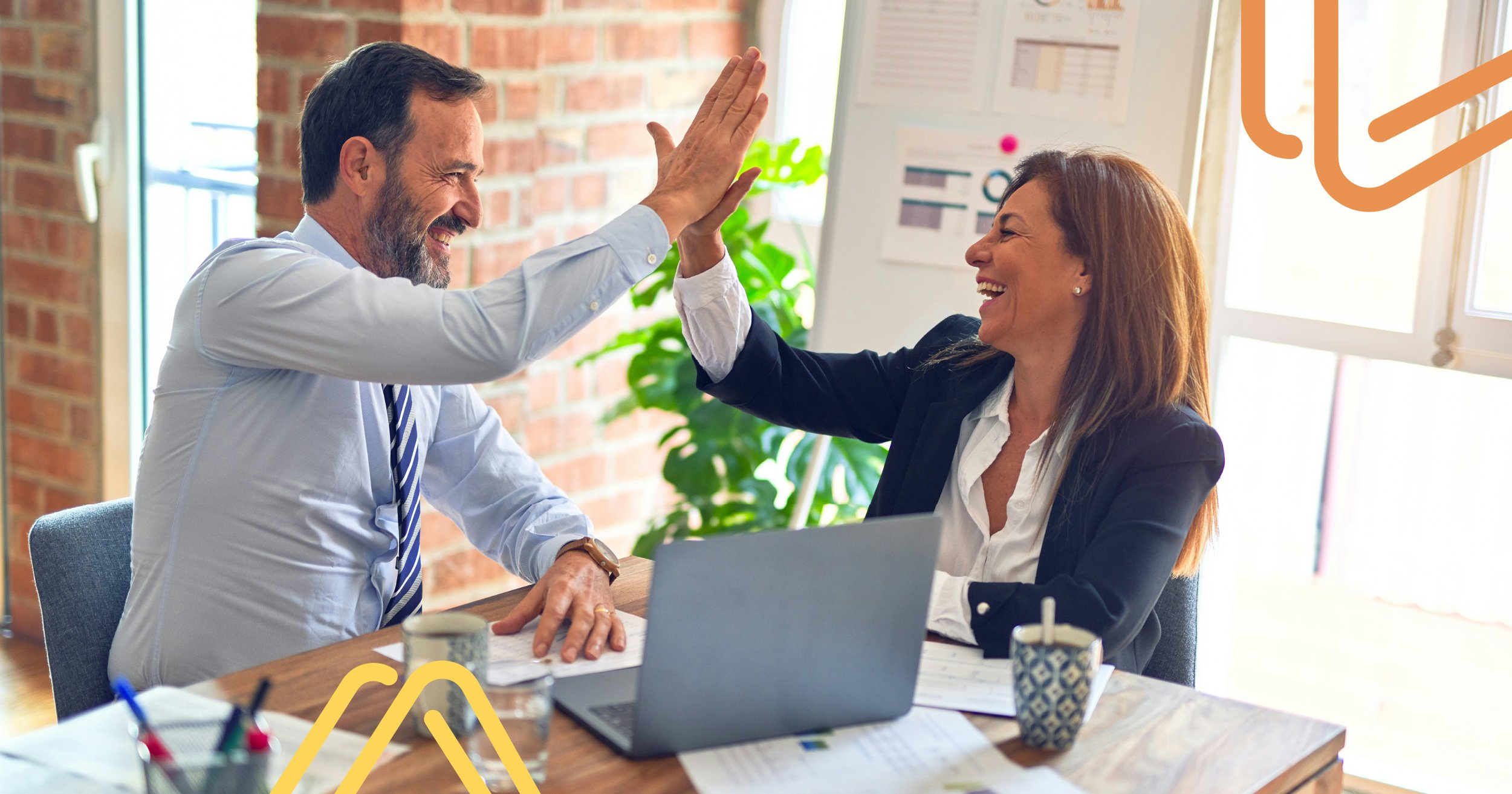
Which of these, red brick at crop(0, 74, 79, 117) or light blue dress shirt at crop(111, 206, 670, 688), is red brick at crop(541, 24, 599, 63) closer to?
red brick at crop(0, 74, 79, 117)

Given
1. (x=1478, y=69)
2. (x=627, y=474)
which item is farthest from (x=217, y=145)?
(x=1478, y=69)

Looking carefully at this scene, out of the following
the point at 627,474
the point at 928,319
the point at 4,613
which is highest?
the point at 928,319

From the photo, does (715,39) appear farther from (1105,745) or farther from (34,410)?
(1105,745)

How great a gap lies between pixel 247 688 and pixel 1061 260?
114 centimetres

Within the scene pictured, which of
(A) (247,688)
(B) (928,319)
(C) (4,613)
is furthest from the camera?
(C) (4,613)

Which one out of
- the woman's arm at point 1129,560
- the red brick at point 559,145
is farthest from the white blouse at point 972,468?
the red brick at point 559,145

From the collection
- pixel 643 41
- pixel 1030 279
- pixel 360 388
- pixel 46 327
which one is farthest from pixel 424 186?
pixel 46 327

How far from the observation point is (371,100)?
68.9 inches

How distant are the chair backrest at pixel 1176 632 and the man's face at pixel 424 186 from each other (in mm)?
1048

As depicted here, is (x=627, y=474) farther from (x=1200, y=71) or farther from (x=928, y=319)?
(x=1200, y=71)

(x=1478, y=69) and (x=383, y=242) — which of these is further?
(x=1478, y=69)

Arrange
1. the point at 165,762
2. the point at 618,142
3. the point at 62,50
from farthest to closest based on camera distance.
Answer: the point at 618,142, the point at 62,50, the point at 165,762

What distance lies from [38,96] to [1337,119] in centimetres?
283

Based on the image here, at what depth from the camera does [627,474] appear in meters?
3.38
